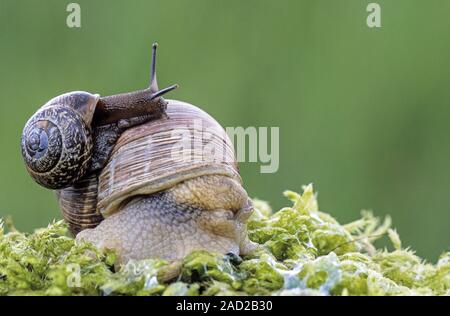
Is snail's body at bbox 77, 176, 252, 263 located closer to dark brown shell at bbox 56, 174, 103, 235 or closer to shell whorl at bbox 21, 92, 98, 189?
dark brown shell at bbox 56, 174, 103, 235

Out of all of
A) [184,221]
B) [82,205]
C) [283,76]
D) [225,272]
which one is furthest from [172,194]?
[283,76]

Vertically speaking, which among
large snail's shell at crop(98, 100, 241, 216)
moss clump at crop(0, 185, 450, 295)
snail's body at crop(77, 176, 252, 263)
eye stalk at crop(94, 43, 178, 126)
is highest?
eye stalk at crop(94, 43, 178, 126)

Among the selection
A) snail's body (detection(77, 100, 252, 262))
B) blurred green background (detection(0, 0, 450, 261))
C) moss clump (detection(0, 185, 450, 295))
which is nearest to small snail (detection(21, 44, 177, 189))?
snail's body (detection(77, 100, 252, 262))

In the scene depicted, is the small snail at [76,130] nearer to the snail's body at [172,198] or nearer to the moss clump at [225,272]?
the snail's body at [172,198]

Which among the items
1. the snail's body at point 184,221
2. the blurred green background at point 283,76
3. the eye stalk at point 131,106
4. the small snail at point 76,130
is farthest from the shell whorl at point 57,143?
the blurred green background at point 283,76

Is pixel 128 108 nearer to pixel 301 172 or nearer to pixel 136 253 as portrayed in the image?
pixel 136 253

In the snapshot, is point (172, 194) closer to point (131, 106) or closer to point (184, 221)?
point (184, 221)

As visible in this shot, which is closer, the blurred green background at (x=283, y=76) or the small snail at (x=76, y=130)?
the small snail at (x=76, y=130)
